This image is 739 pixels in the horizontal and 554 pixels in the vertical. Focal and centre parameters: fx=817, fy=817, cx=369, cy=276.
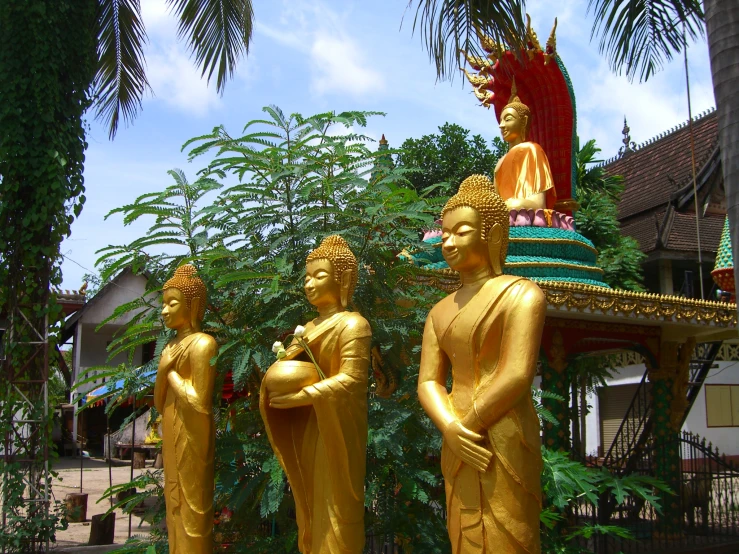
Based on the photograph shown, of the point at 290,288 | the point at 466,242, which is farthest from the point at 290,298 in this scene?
the point at 466,242

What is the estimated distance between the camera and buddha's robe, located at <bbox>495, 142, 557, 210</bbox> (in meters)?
9.13

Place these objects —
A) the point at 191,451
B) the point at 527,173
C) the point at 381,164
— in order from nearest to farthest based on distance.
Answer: the point at 191,451 → the point at 381,164 → the point at 527,173

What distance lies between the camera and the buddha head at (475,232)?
412cm

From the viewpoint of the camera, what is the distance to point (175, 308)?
222 inches

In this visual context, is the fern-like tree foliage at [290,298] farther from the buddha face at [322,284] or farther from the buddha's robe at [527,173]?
the buddha's robe at [527,173]

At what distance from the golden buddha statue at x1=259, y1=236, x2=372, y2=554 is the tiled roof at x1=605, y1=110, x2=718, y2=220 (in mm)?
14959

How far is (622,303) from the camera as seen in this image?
332 inches

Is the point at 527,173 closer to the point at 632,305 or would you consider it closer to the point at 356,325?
the point at 632,305

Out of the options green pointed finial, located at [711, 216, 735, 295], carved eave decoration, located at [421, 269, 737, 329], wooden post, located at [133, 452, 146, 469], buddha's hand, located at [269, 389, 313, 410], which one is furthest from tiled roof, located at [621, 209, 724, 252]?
buddha's hand, located at [269, 389, 313, 410]

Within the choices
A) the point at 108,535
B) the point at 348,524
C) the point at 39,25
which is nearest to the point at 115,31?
the point at 39,25

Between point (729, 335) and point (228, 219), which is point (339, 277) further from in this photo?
point (729, 335)

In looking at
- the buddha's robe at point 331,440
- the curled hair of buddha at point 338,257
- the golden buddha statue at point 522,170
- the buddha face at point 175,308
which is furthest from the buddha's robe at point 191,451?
the golden buddha statue at point 522,170

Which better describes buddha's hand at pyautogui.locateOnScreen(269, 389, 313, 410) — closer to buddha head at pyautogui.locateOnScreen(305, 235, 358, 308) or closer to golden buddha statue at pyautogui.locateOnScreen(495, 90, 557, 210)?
buddha head at pyautogui.locateOnScreen(305, 235, 358, 308)

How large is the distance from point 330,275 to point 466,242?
3.39 ft
